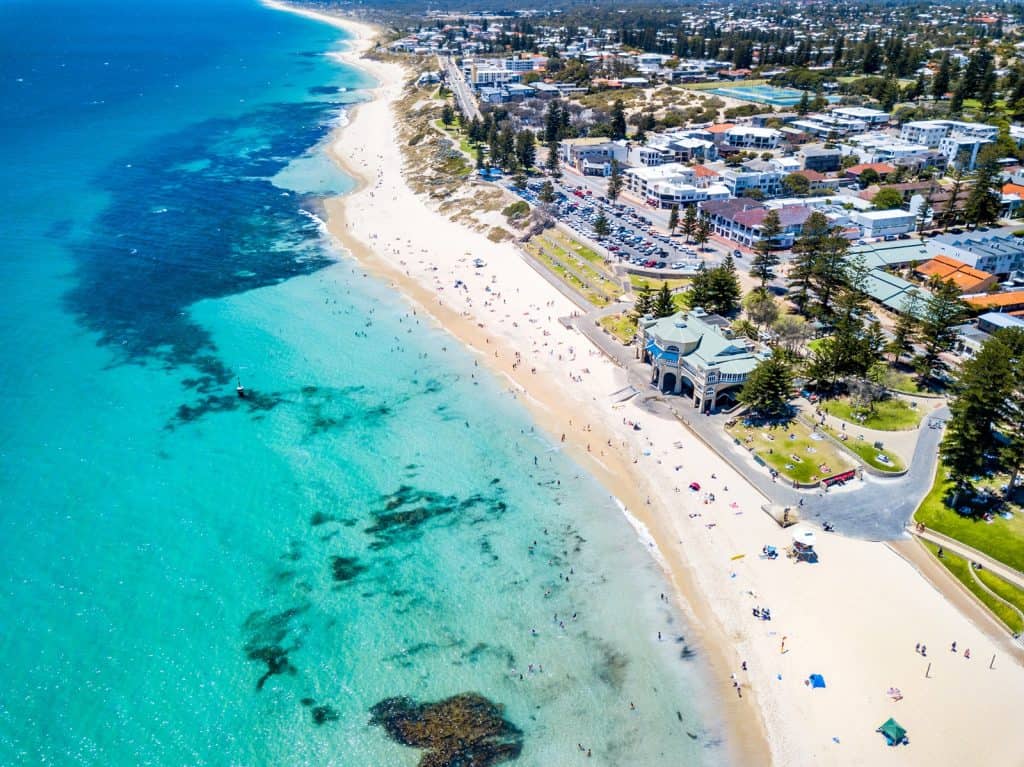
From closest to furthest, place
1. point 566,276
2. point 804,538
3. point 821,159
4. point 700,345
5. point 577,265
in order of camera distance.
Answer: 1. point 804,538
2. point 700,345
3. point 566,276
4. point 577,265
5. point 821,159

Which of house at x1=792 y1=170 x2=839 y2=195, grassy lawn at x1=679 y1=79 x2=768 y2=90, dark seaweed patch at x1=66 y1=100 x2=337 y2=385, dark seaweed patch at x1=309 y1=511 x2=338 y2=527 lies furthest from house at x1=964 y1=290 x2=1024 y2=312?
grassy lawn at x1=679 y1=79 x2=768 y2=90

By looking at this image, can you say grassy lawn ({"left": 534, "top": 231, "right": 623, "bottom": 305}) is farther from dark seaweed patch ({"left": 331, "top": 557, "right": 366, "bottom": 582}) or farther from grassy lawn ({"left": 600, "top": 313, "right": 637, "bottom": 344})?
dark seaweed patch ({"left": 331, "top": 557, "right": 366, "bottom": 582})

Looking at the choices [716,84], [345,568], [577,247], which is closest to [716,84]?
[716,84]

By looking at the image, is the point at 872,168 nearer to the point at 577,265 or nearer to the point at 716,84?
the point at 577,265

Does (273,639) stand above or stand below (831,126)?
below

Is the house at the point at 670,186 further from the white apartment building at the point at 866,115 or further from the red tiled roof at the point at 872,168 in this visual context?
the white apartment building at the point at 866,115

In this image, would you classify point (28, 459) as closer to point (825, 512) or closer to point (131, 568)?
point (131, 568)
